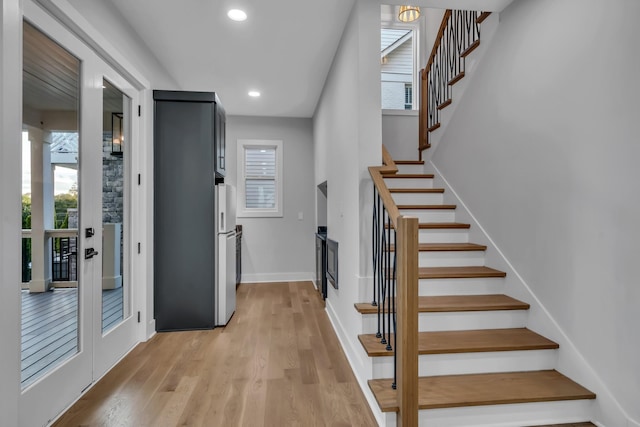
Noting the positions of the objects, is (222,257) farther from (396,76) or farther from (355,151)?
(396,76)

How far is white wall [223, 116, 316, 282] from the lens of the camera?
5398 mm

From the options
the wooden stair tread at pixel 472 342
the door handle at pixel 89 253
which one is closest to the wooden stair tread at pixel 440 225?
the wooden stair tread at pixel 472 342

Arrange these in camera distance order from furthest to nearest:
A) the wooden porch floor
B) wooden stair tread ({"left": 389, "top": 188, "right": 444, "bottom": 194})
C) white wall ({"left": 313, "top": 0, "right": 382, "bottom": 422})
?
wooden stair tread ({"left": 389, "top": 188, "right": 444, "bottom": 194}), white wall ({"left": 313, "top": 0, "right": 382, "bottom": 422}), the wooden porch floor

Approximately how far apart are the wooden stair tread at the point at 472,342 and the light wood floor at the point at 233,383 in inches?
14.3

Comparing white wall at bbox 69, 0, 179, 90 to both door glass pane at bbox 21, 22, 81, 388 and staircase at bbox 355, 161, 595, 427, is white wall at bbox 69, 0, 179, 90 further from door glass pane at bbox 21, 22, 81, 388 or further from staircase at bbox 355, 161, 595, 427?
staircase at bbox 355, 161, 595, 427

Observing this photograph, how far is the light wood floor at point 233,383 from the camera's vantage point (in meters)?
1.86

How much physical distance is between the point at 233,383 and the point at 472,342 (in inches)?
63.8

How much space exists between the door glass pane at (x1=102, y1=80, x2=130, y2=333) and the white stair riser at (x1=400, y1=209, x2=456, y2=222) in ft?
8.49

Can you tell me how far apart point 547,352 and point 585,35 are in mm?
1873

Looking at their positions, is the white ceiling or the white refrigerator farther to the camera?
the white refrigerator

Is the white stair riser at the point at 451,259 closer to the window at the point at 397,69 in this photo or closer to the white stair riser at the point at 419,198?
the white stair riser at the point at 419,198

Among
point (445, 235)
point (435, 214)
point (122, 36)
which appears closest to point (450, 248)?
point (445, 235)

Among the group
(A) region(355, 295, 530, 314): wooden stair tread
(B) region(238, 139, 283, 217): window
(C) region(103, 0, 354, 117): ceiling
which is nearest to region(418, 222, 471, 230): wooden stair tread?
(A) region(355, 295, 530, 314): wooden stair tread

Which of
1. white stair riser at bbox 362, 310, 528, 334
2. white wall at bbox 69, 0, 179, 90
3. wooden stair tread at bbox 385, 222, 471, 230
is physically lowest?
white stair riser at bbox 362, 310, 528, 334
